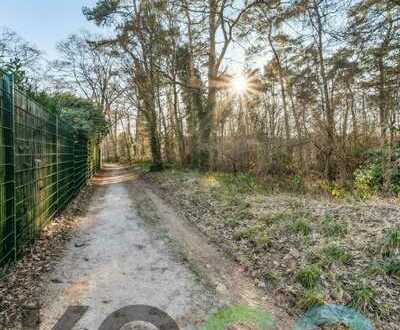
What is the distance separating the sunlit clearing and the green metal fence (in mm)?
9260

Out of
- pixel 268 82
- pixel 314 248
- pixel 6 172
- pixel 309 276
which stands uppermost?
pixel 268 82

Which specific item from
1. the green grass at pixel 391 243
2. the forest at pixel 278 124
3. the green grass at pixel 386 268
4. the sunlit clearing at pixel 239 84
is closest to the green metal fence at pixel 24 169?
the forest at pixel 278 124

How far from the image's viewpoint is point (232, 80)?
14328 millimetres

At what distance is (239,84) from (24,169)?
1145 centimetres

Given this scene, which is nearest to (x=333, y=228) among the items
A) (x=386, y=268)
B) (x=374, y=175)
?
(x=386, y=268)

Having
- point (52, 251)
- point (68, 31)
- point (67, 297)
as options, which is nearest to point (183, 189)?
point (52, 251)

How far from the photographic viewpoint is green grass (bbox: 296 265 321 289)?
3.50 m

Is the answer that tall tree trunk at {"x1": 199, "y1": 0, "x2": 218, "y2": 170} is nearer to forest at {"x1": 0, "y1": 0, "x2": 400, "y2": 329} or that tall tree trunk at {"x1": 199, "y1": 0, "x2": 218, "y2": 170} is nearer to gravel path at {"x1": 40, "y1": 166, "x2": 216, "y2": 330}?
forest at {"x1": 0, "y1": 0, "x2": 400, "y2": 329}

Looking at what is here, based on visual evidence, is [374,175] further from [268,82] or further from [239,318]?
[239,318]

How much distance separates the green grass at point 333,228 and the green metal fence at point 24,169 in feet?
14.3

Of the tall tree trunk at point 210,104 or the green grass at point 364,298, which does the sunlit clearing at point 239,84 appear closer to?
the tall tree trunk at point 210,104

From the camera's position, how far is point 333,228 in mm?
4812

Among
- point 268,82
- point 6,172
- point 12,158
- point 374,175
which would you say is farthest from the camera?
point 268,82

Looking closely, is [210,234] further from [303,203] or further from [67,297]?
[67,297]
